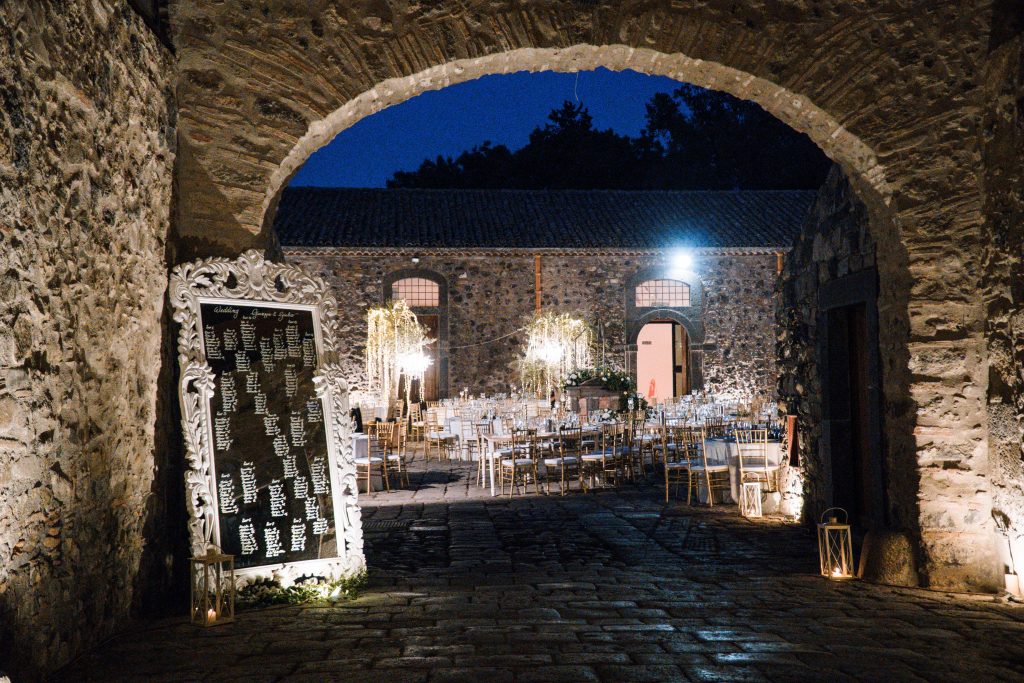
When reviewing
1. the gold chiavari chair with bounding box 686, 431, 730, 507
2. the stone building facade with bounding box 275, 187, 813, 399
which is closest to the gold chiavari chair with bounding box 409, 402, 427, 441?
the stone building facade with bounding box 275, 187, 813, 399

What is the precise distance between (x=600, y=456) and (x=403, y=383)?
8.21 meters

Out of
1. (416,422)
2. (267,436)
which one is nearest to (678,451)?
(267,436)

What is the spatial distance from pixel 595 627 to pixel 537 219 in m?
16.4

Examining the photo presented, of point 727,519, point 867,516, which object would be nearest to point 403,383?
point 727,519

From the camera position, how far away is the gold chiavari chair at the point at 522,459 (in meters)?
9.62

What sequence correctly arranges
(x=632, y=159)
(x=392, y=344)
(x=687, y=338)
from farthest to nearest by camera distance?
(x=632, y=159), (x=687, y=338), (x=392, y=344)

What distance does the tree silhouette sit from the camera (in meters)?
31.2

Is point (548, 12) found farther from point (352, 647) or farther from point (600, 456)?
point (600, 456)

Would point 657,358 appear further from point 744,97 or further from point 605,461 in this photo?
point 744,97

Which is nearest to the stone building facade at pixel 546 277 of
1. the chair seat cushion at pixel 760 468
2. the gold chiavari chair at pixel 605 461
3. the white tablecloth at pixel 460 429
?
the white tablecloth at pixel 460 429

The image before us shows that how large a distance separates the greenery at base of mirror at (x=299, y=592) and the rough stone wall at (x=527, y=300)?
530 inches

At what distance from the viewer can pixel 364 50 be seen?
4828 millimetres

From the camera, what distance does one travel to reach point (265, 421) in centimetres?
480

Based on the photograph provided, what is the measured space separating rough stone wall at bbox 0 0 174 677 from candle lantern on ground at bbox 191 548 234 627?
320mm
